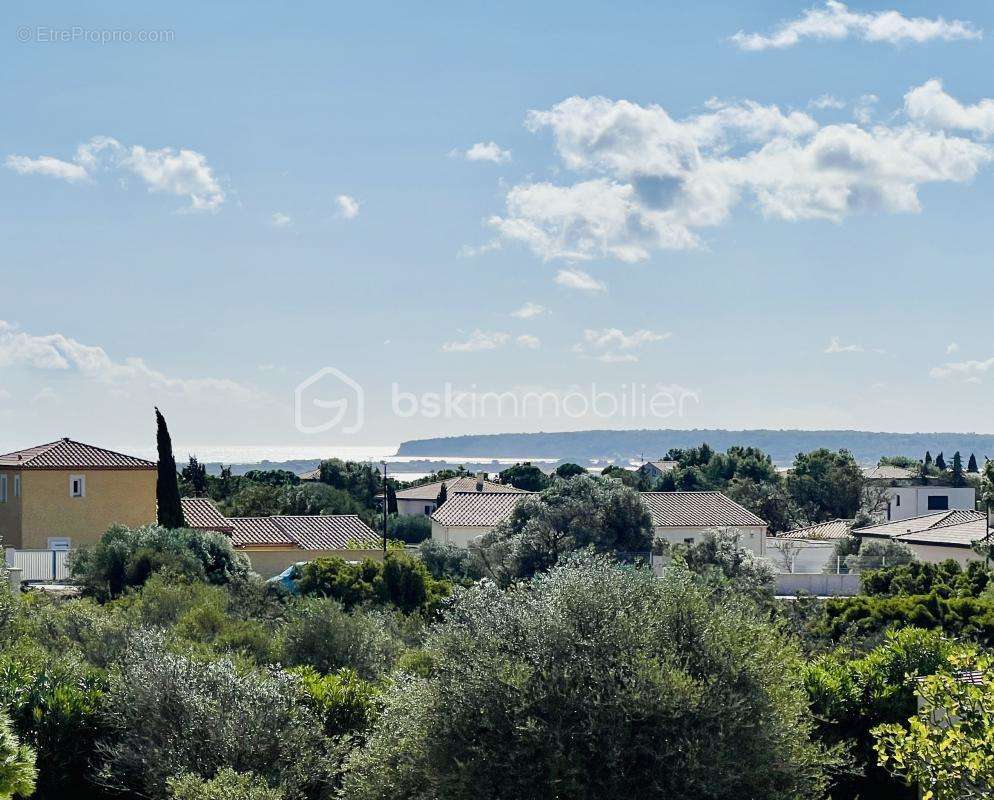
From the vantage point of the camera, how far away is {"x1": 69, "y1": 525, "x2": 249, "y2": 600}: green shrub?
115 feet

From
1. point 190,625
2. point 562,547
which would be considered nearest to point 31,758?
point 190,625

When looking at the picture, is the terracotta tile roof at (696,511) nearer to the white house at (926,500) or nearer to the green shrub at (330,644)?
the white house at (926,500)

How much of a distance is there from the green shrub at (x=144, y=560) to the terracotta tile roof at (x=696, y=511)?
36.4 meters

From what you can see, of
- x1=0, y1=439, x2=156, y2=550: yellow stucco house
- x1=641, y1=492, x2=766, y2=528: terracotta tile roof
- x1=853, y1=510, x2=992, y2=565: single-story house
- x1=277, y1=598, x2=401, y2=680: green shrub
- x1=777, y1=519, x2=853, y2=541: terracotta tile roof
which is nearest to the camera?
x1=277, y1=598, x2=401, y2=680: green shrub

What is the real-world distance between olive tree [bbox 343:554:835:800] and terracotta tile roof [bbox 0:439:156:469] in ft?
112

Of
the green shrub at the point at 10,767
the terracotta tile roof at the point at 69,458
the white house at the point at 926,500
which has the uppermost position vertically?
the terracotta tile roof at the point at 69,458

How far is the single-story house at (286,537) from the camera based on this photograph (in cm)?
4647

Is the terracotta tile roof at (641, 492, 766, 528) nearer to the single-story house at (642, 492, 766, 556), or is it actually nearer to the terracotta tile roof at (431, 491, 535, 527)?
the single-story house at (642, 492, 766, 556)

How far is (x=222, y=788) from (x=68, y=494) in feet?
112

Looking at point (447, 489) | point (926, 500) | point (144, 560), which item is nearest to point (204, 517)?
point (144, 560)

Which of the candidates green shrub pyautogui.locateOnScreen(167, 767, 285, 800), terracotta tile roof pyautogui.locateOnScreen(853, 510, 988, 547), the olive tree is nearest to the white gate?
green shrub pyautogui.locateOnScreen(167, 767, 285, 800)

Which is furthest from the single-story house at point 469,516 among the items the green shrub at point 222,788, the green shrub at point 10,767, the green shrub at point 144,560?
the green shrub at point 10,767

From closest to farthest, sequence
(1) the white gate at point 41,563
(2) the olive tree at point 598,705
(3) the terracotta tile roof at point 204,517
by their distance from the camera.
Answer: (2) the olive tree at point 598,705, (1) the white gate at point 41,563, (3) the terracotta tile roof at point 204,517

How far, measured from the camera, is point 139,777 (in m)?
15.4
